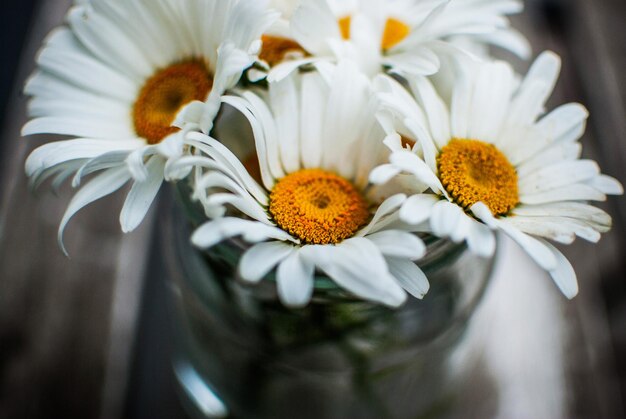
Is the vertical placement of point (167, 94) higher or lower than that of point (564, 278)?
higher

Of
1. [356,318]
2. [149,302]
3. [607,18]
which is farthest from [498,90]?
[607,18]

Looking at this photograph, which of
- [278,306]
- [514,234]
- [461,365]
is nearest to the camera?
[514,234]

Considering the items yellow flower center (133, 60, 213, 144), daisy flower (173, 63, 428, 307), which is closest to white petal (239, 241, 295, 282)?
daisy flower (173, 63, 428, 307)

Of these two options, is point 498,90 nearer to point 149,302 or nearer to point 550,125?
point 550,125

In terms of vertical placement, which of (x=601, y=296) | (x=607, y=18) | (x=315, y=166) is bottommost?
(x=601, y=296)

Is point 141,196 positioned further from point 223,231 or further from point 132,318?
point 132,318

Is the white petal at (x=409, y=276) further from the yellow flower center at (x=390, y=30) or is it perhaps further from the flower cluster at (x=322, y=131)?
the yellow flower center at (x=390, y=30)


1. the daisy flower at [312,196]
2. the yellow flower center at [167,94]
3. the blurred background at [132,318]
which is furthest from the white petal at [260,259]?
the blurred background at [132,318]

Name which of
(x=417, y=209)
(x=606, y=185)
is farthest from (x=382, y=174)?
(x=606, y=185)
